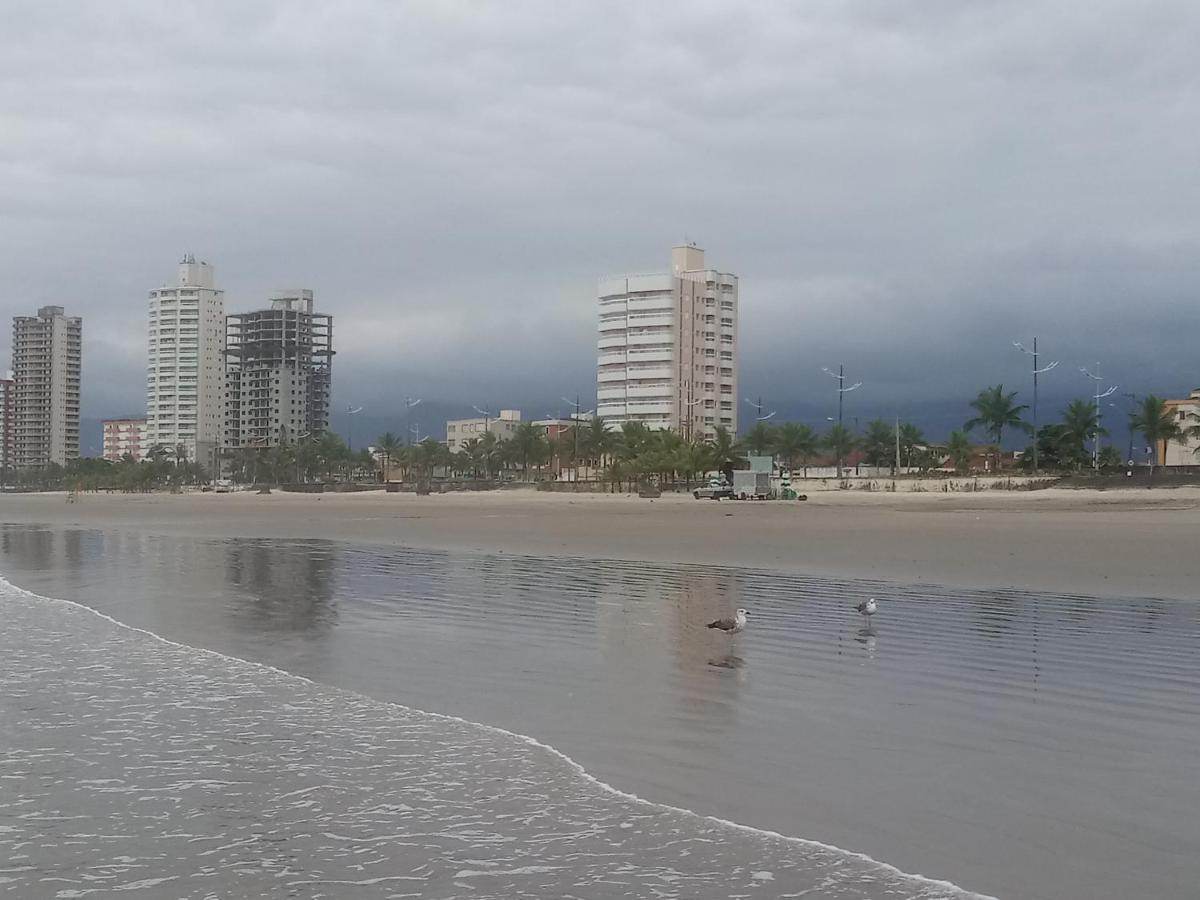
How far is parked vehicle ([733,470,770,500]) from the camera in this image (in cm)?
6886

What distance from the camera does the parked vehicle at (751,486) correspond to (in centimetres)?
6886

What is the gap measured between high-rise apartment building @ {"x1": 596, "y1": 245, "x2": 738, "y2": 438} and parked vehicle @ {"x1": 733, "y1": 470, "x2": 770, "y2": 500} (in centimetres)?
7579

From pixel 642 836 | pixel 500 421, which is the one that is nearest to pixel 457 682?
pixel 642 836

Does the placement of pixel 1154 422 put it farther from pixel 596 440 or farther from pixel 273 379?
pixel 273 379

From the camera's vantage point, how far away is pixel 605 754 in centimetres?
754

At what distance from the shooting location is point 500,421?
19488cm

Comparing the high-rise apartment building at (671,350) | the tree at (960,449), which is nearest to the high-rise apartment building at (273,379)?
the high-rise apartment building at (671,350)

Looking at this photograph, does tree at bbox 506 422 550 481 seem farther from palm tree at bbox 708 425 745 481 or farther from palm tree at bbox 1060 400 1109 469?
palm tree at bbox 1060 400 1109 469

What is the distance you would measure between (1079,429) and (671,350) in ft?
223

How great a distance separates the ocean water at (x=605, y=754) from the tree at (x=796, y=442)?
96.3m

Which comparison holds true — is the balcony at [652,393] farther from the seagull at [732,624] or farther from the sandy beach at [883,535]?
the seagull at [732,624]

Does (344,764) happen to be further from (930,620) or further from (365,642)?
(930,620)

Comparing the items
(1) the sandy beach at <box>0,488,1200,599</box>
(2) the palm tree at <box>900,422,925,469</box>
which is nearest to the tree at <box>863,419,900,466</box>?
(2) the palm tree at <box>900,422,925,469</box>

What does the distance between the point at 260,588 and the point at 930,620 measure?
439 inches
